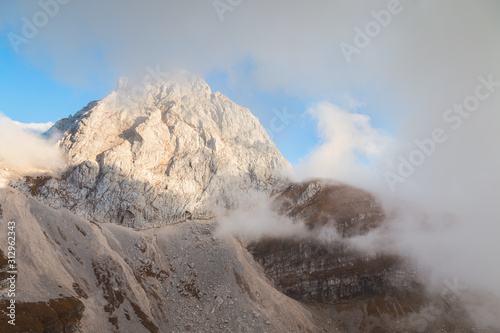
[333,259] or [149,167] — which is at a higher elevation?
[149,167]

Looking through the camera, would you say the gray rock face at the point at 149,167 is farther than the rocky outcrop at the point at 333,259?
Yes

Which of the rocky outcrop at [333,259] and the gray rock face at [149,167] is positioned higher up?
the gray rock face at [149,167]

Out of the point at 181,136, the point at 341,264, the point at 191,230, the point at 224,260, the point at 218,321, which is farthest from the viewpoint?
the point at 181,136

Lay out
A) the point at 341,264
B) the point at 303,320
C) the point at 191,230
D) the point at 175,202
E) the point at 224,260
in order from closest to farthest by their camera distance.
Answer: the point at 303,320 < the point at 224,260 < the point at 341,264 < the point at 191,230 < the point at 175,202

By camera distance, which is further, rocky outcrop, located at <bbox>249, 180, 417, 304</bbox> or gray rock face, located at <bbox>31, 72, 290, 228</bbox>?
gray rock face, located at <bbox>31, 72, 290, 228</bbox>

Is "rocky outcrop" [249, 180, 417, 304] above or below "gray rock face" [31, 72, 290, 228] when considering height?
below

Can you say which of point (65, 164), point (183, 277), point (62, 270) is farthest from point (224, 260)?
point (65, 164)

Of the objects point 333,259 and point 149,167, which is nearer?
point 333,259

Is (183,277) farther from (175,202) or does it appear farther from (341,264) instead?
(341,264)
